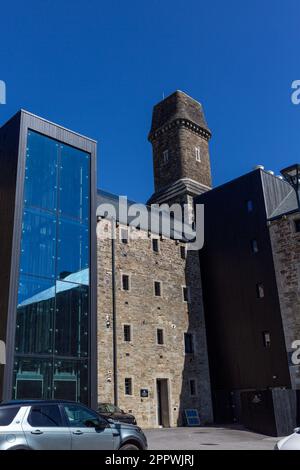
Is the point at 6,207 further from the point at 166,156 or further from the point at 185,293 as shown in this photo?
the point at 166,156

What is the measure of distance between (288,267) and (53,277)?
15.1m

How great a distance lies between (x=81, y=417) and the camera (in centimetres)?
915

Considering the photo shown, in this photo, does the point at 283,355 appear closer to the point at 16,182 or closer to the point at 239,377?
the point at 239,377

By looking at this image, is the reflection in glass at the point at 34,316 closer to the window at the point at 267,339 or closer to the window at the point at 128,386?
A: the window at the point at 128,386

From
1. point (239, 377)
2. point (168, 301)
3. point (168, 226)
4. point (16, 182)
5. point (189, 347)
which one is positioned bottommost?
point (239, 377)

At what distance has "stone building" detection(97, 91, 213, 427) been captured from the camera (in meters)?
25.0

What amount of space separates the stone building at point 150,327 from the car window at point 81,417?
14.9m

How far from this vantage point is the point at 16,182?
18.4 meters

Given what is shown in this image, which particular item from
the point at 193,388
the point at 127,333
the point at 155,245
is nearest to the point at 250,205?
the point at 155,245

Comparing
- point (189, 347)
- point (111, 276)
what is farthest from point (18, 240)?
point (189, 347)

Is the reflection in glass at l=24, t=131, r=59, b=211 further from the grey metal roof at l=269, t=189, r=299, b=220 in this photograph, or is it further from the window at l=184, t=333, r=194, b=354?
the grey metal roof at l=269, t=189, r=299, b=220

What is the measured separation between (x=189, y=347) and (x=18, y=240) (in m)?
15.9

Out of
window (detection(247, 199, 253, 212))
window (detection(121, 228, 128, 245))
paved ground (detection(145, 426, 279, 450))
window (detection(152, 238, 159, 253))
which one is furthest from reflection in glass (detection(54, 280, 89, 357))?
window (detection(247, 199, 253, 212))
